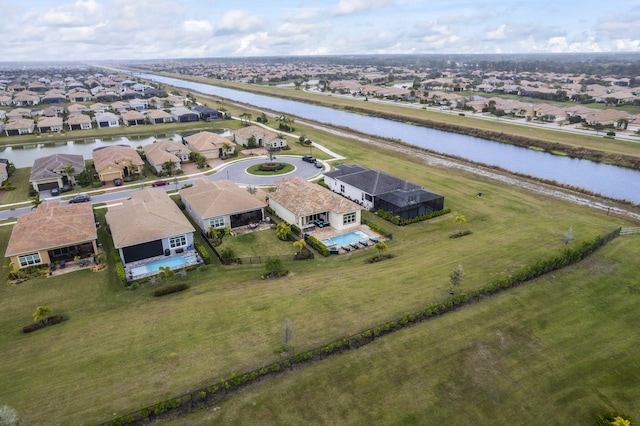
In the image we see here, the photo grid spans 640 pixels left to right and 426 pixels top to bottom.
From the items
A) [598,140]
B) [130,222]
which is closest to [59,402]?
[130,222]

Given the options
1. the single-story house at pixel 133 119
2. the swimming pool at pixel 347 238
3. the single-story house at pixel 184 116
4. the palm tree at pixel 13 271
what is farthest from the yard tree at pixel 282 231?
the single-story house at pixel 133 119

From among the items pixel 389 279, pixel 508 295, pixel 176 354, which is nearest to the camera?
pixel 176 354

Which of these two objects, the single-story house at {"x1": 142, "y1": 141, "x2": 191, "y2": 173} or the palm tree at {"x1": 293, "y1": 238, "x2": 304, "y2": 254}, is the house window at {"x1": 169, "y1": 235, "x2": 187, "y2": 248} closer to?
the palm tree at {"x1": 293, "y1": 238, "x2": 304, "y2": 254}

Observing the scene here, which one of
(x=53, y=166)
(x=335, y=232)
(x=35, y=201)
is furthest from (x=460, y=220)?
(x=53, y=166)

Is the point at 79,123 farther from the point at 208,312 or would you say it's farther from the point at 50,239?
the point at 208,312

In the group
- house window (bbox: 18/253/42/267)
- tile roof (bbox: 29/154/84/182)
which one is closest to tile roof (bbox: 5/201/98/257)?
house window (bbox: 18/253/42/267)

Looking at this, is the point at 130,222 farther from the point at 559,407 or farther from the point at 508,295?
the point at 559,407

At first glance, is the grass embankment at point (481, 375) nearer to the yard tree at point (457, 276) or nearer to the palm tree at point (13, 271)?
the yard tree at point (457, 276)
